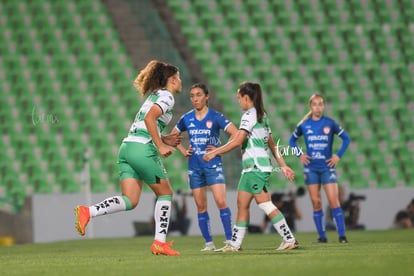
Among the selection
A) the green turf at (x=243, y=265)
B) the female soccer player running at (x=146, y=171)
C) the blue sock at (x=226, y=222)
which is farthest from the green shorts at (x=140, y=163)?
the blue sock at (x=226, y=222)

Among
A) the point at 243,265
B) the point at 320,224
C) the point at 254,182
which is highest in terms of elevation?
the point at 254,182

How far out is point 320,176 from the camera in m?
10.8

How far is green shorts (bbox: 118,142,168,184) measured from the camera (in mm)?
7578

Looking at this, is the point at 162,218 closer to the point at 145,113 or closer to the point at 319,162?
the point at 145,113

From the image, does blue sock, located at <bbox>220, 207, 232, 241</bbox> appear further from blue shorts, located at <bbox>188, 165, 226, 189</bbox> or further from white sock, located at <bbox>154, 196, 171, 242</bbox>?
white sock, located at <bbox>154, 196, 171, 242</bbox>

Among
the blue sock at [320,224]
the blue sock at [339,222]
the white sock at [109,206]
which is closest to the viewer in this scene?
the white sock at [109,206]

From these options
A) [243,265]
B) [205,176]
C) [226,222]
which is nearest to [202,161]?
[205,176]

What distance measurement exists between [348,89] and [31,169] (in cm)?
605

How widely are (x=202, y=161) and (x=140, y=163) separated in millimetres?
2071

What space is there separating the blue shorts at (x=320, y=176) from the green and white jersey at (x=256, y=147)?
244cm

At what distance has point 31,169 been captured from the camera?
16.8 meters

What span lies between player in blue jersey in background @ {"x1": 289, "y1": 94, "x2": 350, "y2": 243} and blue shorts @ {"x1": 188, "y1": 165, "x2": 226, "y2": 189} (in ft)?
5.02

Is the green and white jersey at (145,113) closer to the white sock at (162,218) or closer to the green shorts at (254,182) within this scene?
the white sock at (162,218)

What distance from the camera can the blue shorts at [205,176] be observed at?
31.4ft
